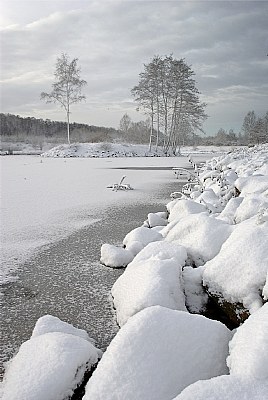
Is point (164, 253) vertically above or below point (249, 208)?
below

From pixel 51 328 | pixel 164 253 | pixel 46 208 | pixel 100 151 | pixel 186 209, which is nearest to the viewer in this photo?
pixel 51 328

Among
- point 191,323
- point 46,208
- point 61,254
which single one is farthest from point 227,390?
point 46,208

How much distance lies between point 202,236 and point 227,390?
2287 mm

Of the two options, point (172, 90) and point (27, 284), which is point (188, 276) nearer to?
point (27, 284)

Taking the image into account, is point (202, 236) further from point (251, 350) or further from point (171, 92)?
point (171, 92)

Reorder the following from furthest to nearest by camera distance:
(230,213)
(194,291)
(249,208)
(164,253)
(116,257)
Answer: (230,213) < (116,257) < (249,208) < (164,253) < (194,291)

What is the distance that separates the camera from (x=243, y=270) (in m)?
2.84

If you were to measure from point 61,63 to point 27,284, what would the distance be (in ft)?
116

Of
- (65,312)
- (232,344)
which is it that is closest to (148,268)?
(65,312)

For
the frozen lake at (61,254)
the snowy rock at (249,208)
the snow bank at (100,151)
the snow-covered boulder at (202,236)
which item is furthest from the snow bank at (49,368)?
the snow bank at (100,151)

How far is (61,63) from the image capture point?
1422 inches

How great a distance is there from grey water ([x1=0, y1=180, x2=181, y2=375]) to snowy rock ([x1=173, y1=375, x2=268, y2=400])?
1305 mm

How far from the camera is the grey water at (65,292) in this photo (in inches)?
122

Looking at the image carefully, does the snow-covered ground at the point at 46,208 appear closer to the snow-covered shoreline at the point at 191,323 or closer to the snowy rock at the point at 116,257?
the snowy rock at the point at 116,257
